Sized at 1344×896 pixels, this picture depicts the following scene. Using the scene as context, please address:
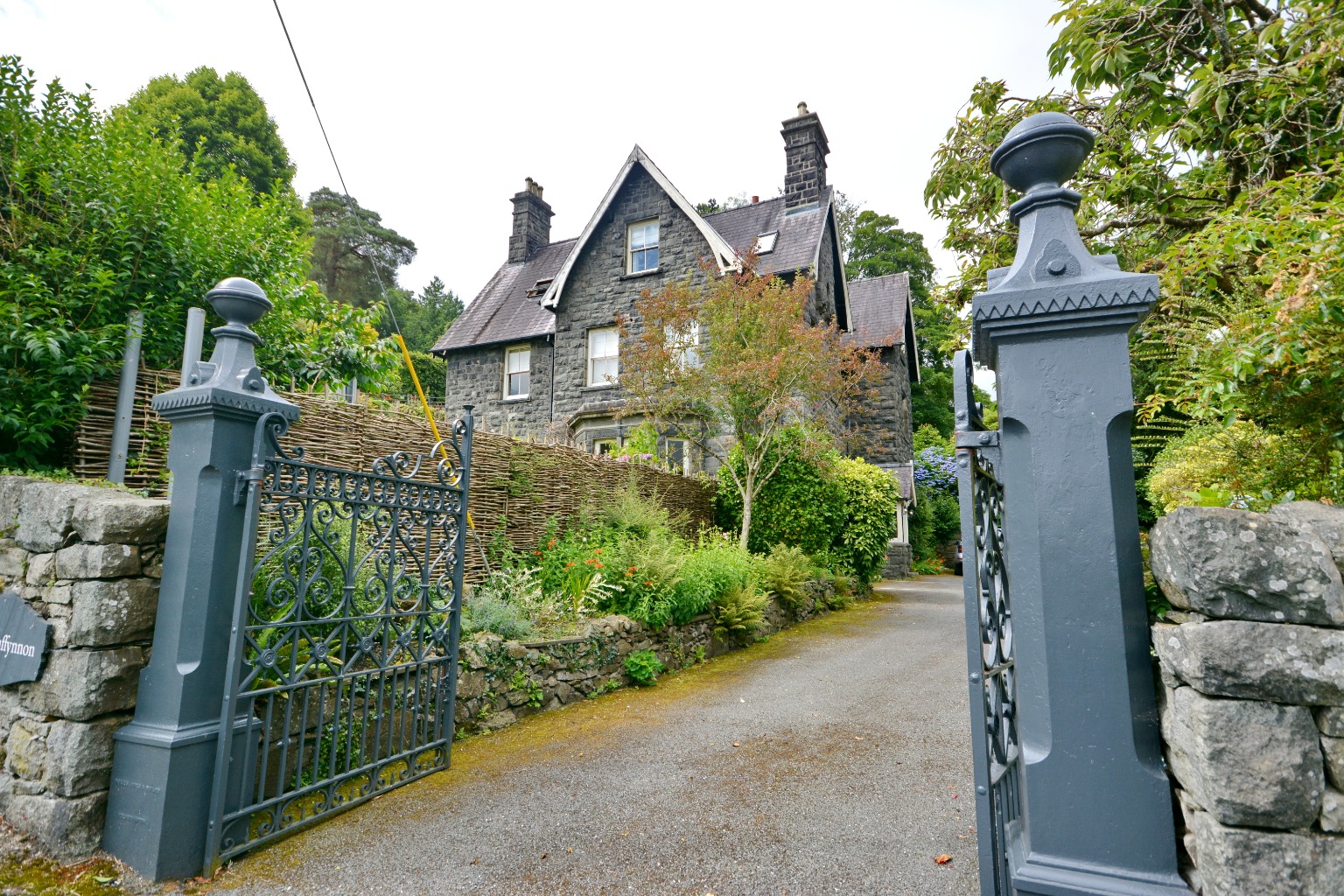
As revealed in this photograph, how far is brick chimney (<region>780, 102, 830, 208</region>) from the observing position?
16.9 metres

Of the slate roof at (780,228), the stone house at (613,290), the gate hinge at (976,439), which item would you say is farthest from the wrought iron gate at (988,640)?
the slate roof at (780,228)

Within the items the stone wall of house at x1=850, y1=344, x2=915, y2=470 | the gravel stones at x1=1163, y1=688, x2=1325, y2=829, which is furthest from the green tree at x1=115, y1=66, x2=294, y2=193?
the gravel stones at x1=1163, y1=688, x2=1325, y2=829

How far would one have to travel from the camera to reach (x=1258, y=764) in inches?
66.2

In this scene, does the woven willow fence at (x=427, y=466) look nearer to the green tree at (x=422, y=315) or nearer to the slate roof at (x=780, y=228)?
→ the slate roof at (x=780, y=228)

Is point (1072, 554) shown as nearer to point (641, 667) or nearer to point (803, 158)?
point (641, 667)

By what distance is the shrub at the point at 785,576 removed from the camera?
34.0 ft

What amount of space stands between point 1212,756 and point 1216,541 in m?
0.55

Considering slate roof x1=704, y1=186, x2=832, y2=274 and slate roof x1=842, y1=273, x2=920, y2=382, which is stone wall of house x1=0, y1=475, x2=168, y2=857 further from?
slate roof x1=842, y1=273, x2=920, y2=382

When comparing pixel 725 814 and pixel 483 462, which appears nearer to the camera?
pixel 725 814

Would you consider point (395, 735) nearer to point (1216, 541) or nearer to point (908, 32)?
point (1216, 541)

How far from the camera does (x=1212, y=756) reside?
1721mm

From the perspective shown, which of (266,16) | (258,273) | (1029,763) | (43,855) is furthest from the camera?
(258,273)

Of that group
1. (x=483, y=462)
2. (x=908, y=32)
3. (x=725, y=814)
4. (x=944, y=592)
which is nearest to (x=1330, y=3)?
(x=908, y=32)

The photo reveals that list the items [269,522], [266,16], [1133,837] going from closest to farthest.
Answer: [1133,837] < [269,522] < [266,16]
